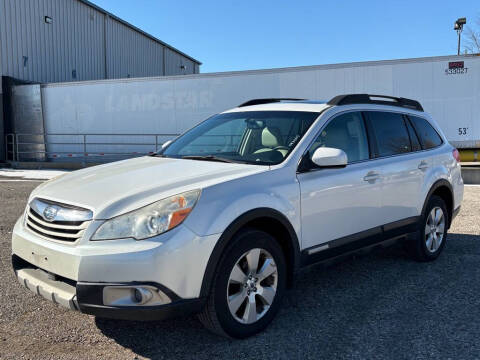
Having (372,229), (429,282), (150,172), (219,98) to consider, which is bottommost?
(429,282)

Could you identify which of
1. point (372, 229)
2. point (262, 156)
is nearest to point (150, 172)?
point (262, 156)

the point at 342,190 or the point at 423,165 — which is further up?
the point at 423,165

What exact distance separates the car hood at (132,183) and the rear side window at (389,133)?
1.57 meters

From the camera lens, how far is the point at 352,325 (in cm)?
345

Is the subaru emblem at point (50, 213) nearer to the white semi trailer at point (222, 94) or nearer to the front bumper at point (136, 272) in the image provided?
the front bumper at point (136, 272)

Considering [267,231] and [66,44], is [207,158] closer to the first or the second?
[267,231]

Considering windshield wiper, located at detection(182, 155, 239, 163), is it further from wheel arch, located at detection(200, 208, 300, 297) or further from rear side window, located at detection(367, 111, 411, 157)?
rear side window, located at detection(367, 111, 411, 157)

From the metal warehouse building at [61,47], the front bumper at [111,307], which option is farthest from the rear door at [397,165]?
the metal warehouse building at [61,47]

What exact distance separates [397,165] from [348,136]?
0.69 metres

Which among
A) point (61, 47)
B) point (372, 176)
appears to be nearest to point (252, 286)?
point (372, 176)

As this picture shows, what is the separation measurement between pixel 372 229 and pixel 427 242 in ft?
3.92

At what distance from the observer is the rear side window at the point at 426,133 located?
5.11 meters

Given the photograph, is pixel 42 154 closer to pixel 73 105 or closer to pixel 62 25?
pixel 73 105

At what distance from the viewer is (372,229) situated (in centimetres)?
419
